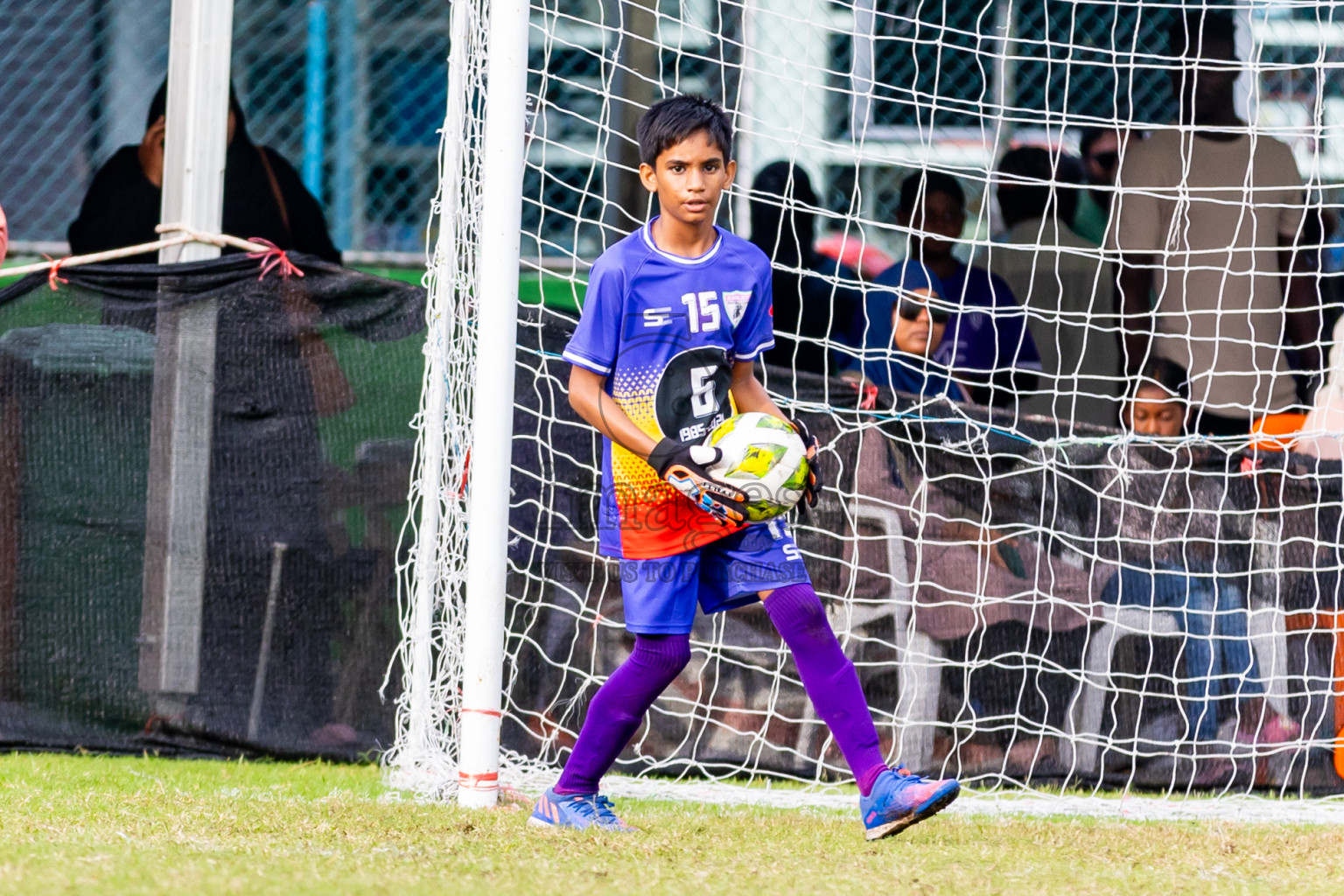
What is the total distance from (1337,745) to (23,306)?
426 cm

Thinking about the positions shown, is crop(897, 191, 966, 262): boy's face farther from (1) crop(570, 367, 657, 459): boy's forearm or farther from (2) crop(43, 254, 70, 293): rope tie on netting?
Answer: (2) crop(43, 254, 70, 293): rope tie on netting

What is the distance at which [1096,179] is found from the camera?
6.00 m

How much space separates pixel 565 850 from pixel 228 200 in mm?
3610

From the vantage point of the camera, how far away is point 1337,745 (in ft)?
14.7

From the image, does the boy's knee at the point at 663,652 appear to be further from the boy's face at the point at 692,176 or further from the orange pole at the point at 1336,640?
the orange pole at the point at 1336,640

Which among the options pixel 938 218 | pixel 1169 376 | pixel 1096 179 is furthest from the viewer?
pixel 1096 179

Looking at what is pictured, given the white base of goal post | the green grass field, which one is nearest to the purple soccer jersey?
the white base of goal post

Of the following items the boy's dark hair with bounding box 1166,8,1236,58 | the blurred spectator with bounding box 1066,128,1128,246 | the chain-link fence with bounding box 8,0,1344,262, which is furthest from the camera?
the chain-link fence with bounding box 8,0,1344,262

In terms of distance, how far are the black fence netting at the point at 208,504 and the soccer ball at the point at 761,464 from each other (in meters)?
1.73

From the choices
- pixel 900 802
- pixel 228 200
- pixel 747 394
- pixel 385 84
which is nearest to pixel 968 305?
pixel 747 394

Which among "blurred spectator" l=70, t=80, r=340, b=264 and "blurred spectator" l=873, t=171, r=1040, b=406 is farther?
"blurred spectator" l=70, t=80, r=340, b=264

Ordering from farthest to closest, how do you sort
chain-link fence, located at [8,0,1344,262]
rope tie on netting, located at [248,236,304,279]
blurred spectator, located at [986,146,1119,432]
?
chain-link fence, located at [8,0,1344,262] < blurred spectator, located at [986,146,1119,432] < rope tie on netting, located at [248,236,304,279]

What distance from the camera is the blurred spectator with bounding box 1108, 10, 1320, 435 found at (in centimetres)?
500

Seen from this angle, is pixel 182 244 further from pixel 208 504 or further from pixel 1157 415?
pixel 1157 415
